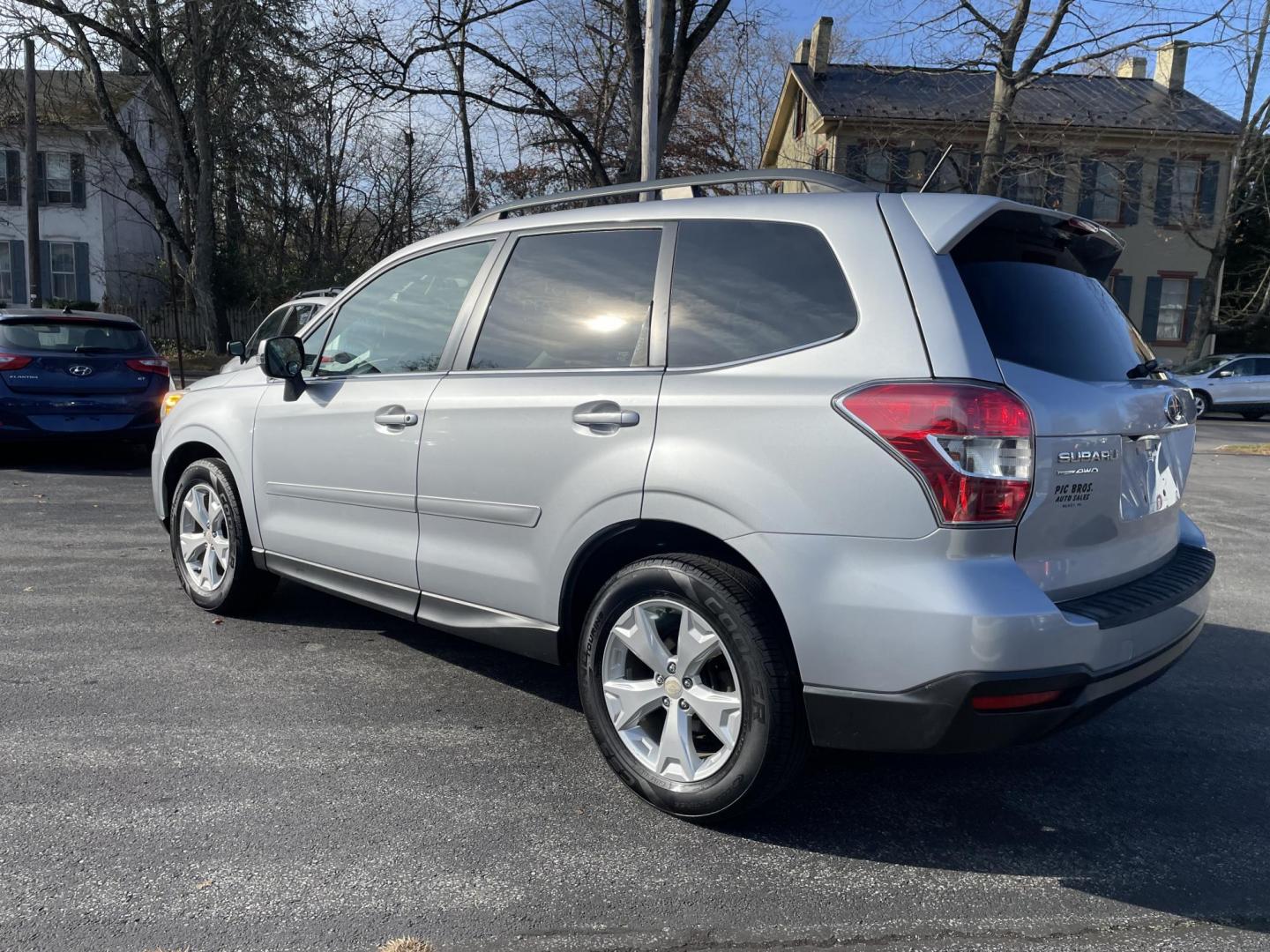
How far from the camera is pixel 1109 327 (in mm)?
3369

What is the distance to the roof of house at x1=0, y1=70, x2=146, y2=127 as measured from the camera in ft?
74.3

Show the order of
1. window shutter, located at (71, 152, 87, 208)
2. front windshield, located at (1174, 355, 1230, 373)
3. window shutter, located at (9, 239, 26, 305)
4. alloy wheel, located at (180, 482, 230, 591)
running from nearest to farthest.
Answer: alloy wheel, located at (180, 482, 230, 591)
front windshield, located at (1174, 355, 1230, 373)
window shutter, located at (71, 152, 87, 208)
window shutter, located at (9, 239, 26, 305)

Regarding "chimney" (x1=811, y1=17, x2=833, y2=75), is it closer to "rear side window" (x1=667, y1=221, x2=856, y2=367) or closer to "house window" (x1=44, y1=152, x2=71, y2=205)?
"house window" (x1=44, y1=152, x2=71, y2=205)

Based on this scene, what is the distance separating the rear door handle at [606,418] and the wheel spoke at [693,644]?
613mm

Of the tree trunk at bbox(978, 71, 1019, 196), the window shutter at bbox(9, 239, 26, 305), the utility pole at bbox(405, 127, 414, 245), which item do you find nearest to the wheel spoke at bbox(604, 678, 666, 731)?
the tree trunk at bbox(978, 71, 1019, 196)

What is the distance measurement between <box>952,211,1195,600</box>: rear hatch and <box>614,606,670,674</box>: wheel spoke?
108cm

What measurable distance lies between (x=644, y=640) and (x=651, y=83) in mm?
11137

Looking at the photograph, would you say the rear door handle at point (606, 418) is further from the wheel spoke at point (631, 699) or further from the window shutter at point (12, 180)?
the window shutter at point (12, 180)

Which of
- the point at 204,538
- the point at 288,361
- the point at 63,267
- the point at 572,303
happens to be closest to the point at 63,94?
the point at 63,267

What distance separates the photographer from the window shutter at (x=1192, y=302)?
117ft

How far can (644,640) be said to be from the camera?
3.16m

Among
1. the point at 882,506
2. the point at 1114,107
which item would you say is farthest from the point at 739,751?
the point at 1114,107

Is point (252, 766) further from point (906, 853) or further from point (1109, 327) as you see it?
point (1109, 327)

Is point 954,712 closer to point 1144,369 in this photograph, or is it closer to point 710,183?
point 1144,369
